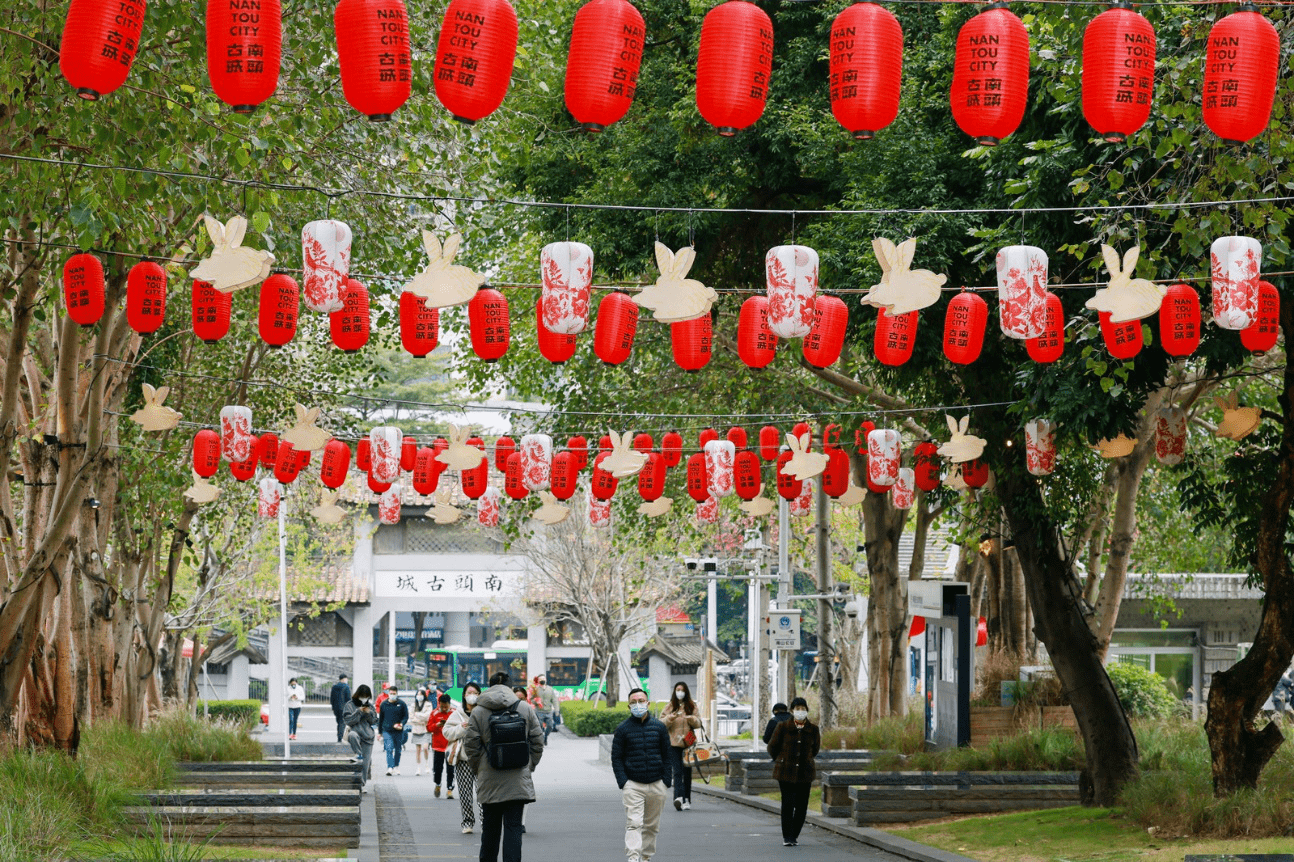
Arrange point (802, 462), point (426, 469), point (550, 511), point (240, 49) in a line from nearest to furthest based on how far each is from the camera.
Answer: point (240, 49)
point (802, 462)
point (426, 469)
point (550, 511)

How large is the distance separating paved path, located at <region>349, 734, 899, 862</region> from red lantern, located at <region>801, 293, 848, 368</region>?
4.59 metres

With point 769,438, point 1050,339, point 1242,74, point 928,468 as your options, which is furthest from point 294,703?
point 1242,74

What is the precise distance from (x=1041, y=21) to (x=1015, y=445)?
16.8 feet

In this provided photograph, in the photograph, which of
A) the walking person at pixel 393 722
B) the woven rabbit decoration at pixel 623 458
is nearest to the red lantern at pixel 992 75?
the woven rabbit decoration at pixel 623 458

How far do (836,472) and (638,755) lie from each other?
795 centimetres

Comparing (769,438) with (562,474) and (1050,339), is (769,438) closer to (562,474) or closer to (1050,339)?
(562,474)

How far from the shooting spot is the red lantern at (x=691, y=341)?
13.8m

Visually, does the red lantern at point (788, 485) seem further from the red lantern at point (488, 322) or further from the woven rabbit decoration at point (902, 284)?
the woven rabbit decoration at point (902, 284)

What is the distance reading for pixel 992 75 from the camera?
26.9 ft

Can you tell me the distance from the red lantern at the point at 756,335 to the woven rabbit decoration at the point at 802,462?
438 centimetres

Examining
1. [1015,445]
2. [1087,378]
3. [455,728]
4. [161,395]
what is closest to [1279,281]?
[1087,378]

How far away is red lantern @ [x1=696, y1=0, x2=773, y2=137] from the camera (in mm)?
8164

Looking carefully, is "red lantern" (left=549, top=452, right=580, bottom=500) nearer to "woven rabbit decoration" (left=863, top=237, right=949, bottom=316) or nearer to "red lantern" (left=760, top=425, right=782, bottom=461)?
"red lantern" (left=760, top=425, right=782, bottom=461)

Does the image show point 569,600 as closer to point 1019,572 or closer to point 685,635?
point 685,635
